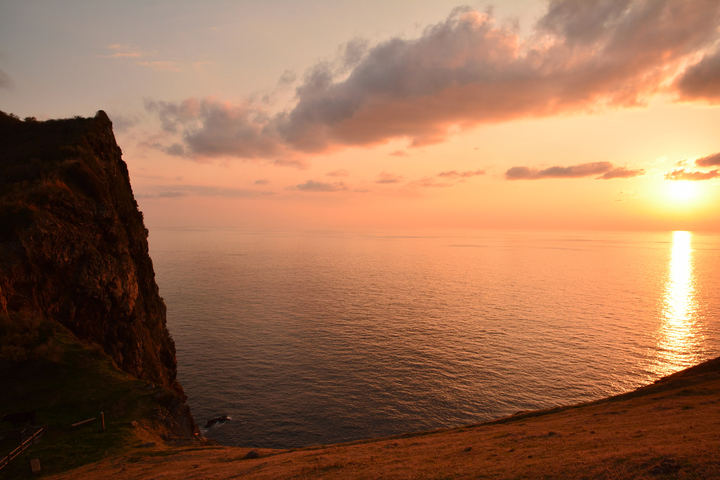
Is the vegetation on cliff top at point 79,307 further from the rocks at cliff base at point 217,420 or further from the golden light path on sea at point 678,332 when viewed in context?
the golden light path on sea at point 678,332

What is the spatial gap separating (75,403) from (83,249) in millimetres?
19922

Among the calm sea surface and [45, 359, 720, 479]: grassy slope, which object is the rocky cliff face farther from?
the calm sea surface

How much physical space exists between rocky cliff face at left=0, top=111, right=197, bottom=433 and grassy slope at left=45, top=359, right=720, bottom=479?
1216cm

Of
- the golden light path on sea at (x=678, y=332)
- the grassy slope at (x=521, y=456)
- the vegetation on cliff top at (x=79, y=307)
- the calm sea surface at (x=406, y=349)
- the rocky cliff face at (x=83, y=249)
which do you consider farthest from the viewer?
the golden light path on sea at (x=678, y=332)

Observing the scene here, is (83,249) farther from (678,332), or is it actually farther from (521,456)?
(678,332)

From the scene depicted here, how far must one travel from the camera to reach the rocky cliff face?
121ft

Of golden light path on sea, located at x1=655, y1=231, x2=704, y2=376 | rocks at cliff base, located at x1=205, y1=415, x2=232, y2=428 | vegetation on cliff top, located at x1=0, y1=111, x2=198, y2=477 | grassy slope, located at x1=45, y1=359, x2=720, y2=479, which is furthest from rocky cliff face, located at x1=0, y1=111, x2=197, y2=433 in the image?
golden light path on sea, located at x1=655, y1=231, x2=704, y2=376

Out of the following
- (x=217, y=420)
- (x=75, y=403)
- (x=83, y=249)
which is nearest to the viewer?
(x=75, y=403)

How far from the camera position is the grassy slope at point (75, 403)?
25.0 metres

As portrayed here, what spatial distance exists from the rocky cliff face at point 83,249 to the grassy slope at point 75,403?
4633 mm

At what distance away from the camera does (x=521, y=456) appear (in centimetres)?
2123

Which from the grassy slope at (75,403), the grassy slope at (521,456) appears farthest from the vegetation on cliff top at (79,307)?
the grassy slope at (521,456)

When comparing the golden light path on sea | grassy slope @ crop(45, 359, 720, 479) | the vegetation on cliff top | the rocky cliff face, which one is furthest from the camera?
the golden light path on sea

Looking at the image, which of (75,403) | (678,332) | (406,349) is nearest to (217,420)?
(75,403)
